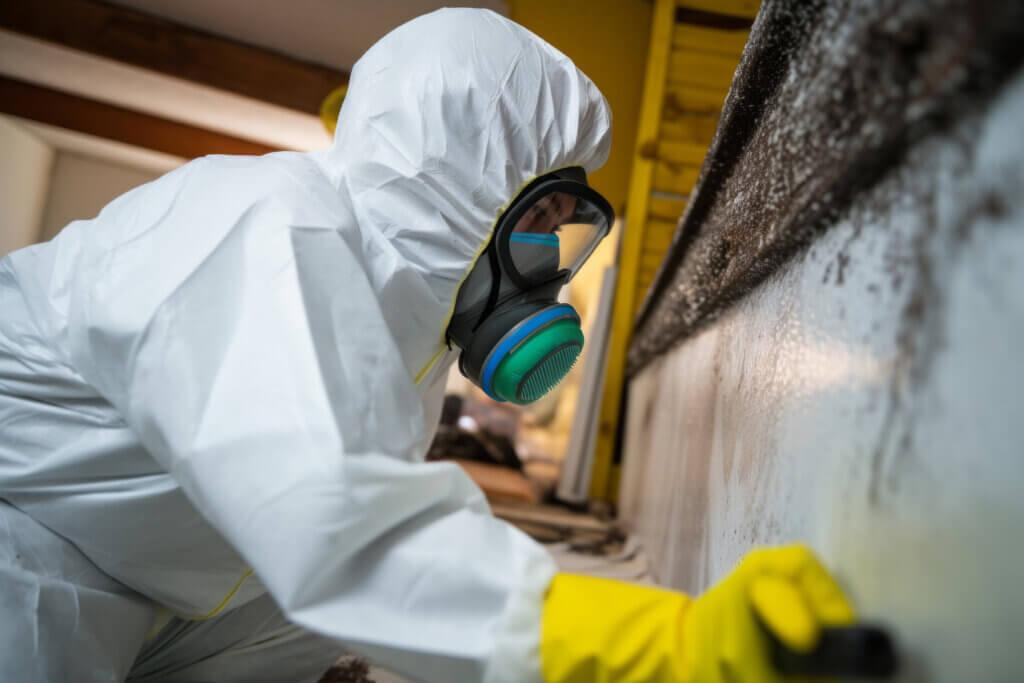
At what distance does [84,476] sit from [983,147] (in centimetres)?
108

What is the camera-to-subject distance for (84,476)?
37.5 inches

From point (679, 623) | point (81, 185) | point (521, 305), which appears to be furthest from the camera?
point (81, 185)

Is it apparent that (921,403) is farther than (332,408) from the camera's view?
No

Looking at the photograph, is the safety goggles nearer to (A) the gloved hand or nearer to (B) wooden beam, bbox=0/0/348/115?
(A) the gloved hand

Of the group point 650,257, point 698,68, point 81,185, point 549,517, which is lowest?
point 549,517

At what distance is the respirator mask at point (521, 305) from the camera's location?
1170 millimetres

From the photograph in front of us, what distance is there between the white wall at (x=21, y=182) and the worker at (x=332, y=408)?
5.73m

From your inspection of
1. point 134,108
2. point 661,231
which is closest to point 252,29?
point 134,108

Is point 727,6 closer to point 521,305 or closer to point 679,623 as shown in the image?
point 521,305

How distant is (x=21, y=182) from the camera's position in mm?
6141

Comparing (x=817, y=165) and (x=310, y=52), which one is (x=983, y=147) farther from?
(x=310, y=52)

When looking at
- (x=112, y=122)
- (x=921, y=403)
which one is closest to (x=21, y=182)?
(x=112, y=122)

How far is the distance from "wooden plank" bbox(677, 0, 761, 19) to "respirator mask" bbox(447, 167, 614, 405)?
8.90 ft

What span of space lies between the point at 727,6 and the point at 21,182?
20.1 ft
